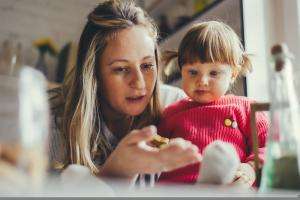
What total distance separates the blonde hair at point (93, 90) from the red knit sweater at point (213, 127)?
0.35ft

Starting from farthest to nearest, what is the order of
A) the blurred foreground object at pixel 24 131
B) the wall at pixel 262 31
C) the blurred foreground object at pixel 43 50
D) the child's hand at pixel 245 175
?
the blurred foreground object at pixel 43 50
the wall at pixel 262 31
the child's hand at pixel 245 175
the blurred foreground object at pixel 24 131

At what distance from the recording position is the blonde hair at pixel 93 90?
1.10 metres

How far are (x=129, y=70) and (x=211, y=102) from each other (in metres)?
0.22

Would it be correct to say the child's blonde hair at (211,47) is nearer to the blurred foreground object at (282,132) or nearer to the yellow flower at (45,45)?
the blurred foreground object at (282,132)

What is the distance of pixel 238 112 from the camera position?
3.54ft

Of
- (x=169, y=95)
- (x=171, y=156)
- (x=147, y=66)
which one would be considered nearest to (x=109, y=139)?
(x=147, y=66)

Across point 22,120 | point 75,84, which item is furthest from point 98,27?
point 22,120

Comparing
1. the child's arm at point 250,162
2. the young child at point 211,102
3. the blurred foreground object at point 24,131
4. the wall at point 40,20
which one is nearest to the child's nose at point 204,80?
the young child at point 211,102

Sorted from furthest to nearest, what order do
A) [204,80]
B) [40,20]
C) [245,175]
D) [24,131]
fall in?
[40,20] < [204,80] < [245,175] < [24,131]

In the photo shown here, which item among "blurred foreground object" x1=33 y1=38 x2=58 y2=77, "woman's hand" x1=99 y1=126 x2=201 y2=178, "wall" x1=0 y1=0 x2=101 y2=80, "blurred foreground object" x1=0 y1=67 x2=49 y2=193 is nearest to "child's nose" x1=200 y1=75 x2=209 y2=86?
"woman's hand" x1=99 y1=126 x2=201 y2=178

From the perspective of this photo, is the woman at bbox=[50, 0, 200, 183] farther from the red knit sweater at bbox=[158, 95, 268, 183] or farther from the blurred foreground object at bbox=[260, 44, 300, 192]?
the blurred foreground object at bbox=[260, 44, 300, 192]

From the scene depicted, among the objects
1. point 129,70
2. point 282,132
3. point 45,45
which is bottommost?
point 282,132

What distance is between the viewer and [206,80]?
3.43 feet

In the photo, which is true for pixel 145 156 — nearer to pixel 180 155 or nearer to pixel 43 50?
pixel 180 155
